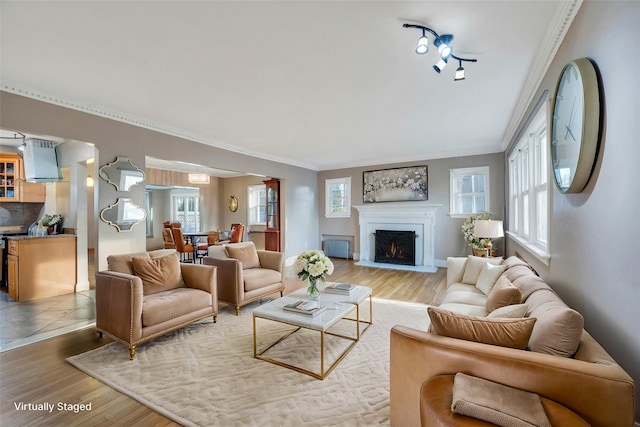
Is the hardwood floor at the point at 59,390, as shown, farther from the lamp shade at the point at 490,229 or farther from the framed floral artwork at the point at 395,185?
the framed floral artwork at the point at 395,185

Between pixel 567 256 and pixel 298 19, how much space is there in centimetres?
252

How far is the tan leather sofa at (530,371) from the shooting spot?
102 cm

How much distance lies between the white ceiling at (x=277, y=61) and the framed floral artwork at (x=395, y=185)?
2.23 meters

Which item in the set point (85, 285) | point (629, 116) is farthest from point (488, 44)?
point (85, 285)

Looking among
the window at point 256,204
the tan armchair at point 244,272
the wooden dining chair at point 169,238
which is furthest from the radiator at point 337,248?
the wooden dining chair at point 169,238

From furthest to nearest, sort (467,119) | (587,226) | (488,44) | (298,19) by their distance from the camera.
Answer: (467,119)
(488,44)
(298,19)
(587,226)

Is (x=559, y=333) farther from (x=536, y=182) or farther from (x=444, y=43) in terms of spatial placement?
(x=536, y=182)

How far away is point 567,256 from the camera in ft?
6.45

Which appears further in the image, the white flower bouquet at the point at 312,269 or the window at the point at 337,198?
the window at the point at 337,198

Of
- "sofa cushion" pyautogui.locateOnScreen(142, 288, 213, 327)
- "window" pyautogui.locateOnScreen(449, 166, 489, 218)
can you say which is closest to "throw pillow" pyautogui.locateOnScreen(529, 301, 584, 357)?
"sofa cushion" pyautogui.locateOnScreen(142, 288, 213, 327)

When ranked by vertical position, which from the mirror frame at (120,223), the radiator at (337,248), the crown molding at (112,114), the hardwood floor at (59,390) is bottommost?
the hardwood floor at (59,390)

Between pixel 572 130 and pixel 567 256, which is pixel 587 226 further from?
pixel 572 130

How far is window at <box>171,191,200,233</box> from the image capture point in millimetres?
9477

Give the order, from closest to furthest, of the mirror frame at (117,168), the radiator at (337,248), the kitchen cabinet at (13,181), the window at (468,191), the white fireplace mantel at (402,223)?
the mirror frame at (117,168), the kitchen cabinet at (13,181), the window at (468,191), the white fireplace mantel at (402,223), the radiator at (337,248)
